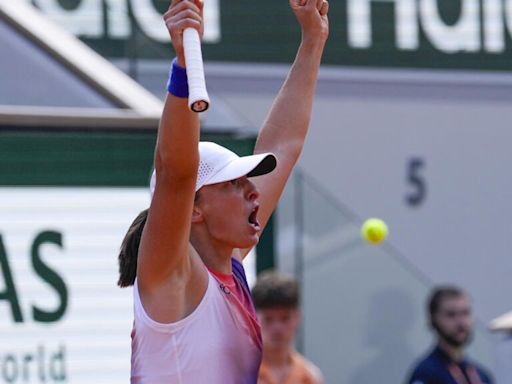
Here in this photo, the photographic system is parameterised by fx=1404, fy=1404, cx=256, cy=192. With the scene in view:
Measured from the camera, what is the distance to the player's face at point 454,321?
6121 millimetres

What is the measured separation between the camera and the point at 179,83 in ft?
9.30

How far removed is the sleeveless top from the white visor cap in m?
0.25

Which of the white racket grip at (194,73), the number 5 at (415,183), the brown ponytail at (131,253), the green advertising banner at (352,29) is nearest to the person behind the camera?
the white racket grip at (194,73)

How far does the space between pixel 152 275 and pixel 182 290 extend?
0.09 meters

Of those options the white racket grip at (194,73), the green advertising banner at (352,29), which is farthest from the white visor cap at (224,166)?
the green advertising banner at (352,29)

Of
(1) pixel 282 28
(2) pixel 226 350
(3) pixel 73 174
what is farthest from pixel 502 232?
(2) pixel 226 350

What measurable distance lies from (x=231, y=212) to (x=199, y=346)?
372 millimetres

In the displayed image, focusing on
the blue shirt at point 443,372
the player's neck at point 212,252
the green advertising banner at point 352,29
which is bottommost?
the blue shirt at point 443,372

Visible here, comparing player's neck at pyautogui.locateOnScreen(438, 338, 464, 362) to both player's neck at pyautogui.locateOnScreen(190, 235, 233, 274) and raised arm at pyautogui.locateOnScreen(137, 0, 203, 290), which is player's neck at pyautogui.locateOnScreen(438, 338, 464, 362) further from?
raised arm at pyautogui.locateOnScreen(137, 0, 203, 290)

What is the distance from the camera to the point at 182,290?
299 cm

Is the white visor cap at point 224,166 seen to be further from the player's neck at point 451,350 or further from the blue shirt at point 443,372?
the player's neck at point 451,350

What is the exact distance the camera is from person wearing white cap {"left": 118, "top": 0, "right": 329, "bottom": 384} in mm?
2855

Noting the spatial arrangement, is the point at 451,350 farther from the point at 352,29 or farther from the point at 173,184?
the point at 352,29

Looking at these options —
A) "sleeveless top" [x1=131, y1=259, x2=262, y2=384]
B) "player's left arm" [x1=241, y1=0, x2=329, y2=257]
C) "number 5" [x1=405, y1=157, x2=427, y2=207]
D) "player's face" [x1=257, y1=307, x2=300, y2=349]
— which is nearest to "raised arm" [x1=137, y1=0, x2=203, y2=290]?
"sleeveless top" [x1=131, y1=259, x2=262, y2=384]
